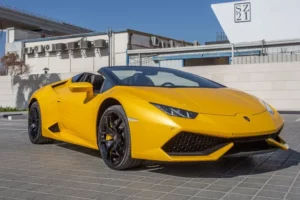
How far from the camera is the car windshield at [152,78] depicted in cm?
434

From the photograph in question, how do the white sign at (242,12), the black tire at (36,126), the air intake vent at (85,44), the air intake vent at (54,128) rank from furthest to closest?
the air intake vent at (85,44)
the white sign at (242,12)
the black tire at (36,126)
the air intake vent at (54,128)

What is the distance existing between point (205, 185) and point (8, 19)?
3485cm

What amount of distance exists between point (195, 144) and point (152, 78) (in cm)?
137

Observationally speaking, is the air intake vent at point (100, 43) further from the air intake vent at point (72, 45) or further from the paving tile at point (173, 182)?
the paving tile at point (173, 182)

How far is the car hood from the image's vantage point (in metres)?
3.57

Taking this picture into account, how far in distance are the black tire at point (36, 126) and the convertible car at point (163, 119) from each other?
106 centimetres

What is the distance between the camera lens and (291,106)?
1474 cm

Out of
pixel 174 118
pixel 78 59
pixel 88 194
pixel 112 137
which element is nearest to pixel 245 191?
pixel 174 118

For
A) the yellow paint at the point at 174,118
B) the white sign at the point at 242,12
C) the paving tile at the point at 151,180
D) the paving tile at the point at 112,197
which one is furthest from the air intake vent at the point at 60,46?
the paving tile at the point at 112,197

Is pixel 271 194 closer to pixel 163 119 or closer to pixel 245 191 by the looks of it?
pixel 245 191

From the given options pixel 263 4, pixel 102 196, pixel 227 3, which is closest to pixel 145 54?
pixel 227 3

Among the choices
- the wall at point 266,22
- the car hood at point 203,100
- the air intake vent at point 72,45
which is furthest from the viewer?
the air intake vent at point 72,45

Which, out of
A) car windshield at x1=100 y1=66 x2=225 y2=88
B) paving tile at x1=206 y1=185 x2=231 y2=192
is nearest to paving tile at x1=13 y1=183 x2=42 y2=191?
car windshield at x1=100 y1=66 x2=225 y2=88

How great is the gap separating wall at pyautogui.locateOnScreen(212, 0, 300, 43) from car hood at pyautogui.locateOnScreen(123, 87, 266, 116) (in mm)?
19114
